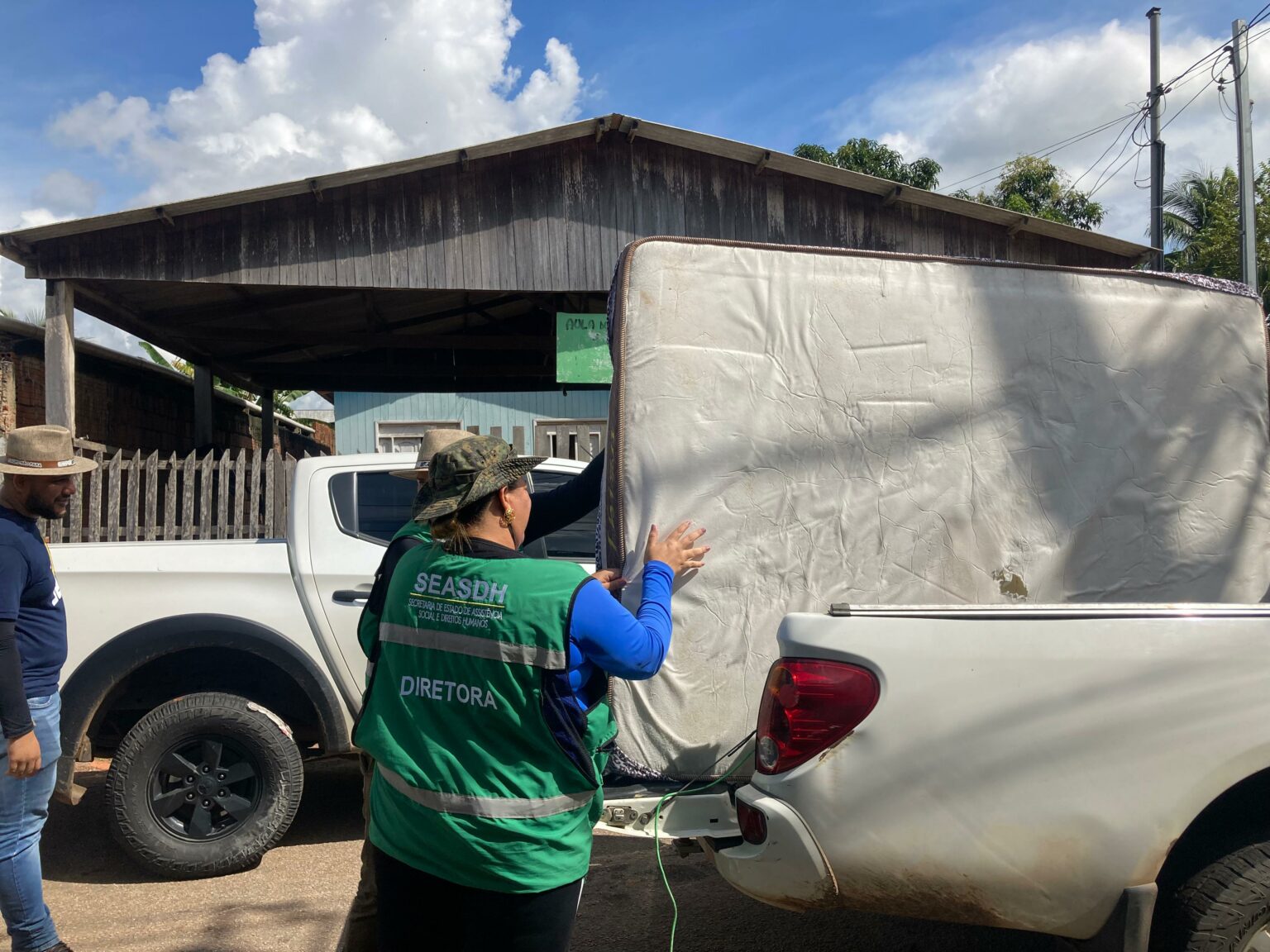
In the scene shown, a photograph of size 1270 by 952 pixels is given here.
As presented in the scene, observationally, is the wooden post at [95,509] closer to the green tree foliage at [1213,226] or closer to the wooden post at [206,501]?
the wooden post at [206,501]

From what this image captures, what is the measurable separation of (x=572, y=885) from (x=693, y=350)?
5.70 feet

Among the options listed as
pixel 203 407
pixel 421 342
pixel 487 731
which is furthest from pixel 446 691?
pixel 203 407

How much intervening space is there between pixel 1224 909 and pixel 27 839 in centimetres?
349

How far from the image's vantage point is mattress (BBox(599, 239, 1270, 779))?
3117mm

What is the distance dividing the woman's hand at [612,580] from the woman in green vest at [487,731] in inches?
24.6

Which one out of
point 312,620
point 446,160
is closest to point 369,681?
point 312,620

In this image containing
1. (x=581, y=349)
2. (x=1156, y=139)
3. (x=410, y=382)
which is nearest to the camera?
(x=581, y=349)

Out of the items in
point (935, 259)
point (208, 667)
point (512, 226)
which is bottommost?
point (208, 667)

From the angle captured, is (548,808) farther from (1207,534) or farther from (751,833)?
(1207,534)

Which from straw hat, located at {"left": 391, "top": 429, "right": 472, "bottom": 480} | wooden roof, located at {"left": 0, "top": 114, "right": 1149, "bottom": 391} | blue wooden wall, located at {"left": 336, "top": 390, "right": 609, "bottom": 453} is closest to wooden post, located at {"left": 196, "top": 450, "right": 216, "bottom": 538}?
wooden roof, located at {"left": 0, "top": 114, "right": 1149, "bottom": 391}

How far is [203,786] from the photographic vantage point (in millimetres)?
4398

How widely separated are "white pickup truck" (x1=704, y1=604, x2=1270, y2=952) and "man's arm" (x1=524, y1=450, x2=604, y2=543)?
1110 millimetres

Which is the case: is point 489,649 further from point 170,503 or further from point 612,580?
point 170,503

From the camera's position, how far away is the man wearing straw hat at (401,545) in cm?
242
